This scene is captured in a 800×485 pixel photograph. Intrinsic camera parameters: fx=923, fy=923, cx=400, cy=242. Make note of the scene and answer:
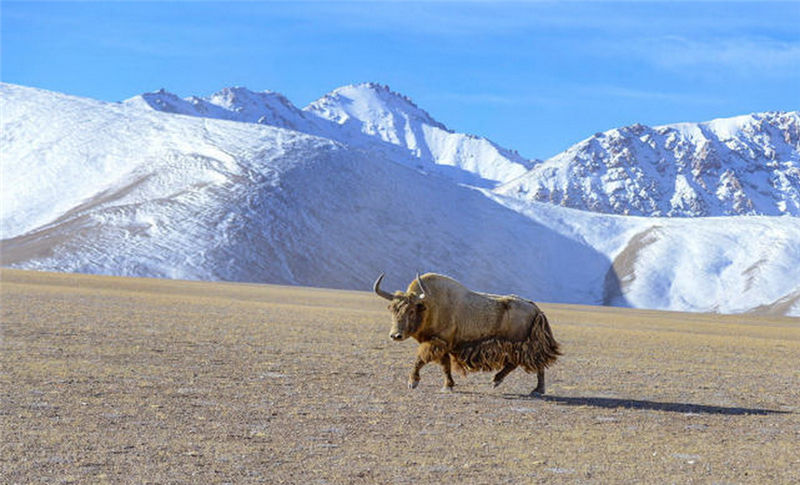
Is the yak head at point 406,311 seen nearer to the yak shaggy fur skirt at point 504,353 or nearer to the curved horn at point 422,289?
the curved horn at point 422,289

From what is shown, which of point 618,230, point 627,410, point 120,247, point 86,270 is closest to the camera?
point 627,410

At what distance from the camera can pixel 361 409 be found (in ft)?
42.8

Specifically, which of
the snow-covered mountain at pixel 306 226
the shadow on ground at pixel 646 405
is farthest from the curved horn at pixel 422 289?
the snow-covered mountain at pixel 306 226

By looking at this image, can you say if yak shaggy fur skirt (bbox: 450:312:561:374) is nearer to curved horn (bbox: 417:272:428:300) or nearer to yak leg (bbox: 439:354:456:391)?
yak leg (bbox: 439:354:456:391)

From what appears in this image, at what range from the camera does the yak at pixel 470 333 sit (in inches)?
588

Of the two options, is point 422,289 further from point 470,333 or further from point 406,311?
point 470,333

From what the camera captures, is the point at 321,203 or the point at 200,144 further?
the point at 200,144

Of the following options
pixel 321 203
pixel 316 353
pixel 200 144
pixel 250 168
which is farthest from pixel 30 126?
pixel 316 353

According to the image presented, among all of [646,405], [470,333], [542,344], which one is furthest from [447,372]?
[646,405]

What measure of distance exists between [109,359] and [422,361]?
6.15 m

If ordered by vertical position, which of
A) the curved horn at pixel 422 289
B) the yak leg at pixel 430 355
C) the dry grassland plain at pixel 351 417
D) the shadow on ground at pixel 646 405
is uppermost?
the curved horn at pixel 422 289

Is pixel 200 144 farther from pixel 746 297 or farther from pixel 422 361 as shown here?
pixel 422 361

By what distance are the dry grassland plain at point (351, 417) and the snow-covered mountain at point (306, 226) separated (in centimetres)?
7834

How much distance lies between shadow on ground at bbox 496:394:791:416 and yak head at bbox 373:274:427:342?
1.94 meters
